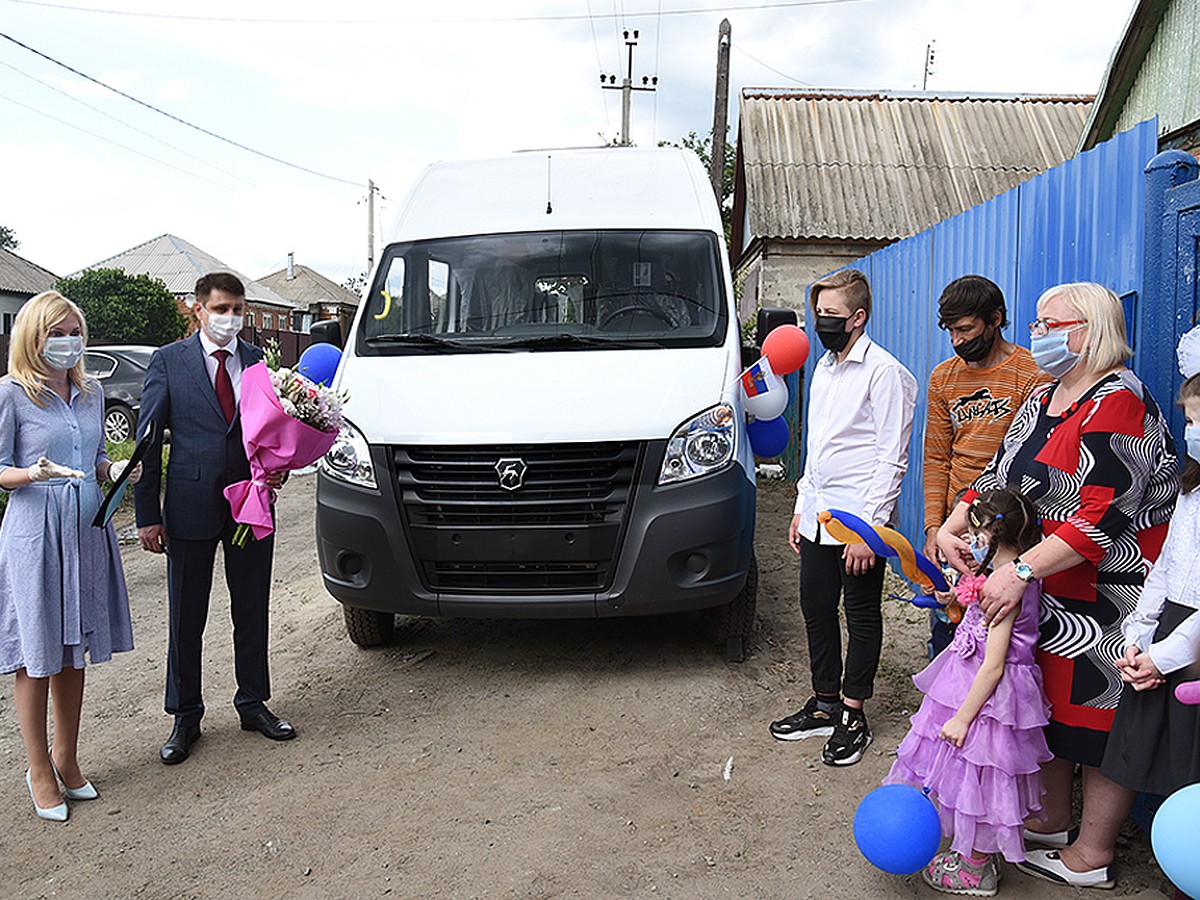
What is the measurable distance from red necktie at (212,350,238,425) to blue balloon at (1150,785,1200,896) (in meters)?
3.71

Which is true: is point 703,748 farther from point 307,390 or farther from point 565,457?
point 307,390

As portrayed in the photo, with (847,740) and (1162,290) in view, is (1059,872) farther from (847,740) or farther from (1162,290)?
(1162,290)

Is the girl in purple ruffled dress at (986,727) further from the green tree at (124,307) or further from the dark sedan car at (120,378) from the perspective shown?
the green tree at (124,307)

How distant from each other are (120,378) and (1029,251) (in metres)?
15.8

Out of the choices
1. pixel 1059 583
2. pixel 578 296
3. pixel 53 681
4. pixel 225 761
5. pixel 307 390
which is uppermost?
pixel 578 296

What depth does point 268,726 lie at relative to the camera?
4656mm

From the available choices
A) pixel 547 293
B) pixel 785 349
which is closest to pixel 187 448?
pixel 547 293

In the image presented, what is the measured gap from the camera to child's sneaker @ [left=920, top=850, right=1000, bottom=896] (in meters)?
3.13

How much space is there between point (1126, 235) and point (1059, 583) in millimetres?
1632

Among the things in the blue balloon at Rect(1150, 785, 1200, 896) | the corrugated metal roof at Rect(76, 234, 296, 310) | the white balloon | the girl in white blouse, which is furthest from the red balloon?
the corrugated metal roof at Rect(76, 234, 296, 310)

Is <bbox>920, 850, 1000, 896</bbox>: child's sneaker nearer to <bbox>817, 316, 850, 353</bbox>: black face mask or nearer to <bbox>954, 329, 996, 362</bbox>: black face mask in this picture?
<bbox>954, 329, 996, 362</bbox>: black face mask

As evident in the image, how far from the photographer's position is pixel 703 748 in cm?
440

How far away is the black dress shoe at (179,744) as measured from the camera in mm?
4379

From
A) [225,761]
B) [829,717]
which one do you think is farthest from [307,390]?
[829,717]
